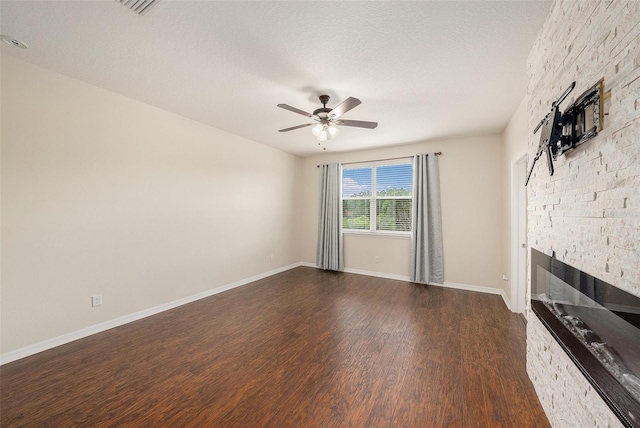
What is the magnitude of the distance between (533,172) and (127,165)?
4148 millimetres

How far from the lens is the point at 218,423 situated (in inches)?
62.3

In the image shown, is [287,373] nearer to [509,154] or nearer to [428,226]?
[428,226]

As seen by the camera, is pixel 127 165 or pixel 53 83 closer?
pixel 53 83

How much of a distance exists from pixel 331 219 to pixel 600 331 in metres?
4.53

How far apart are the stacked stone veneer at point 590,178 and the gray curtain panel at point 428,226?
8.69 feet

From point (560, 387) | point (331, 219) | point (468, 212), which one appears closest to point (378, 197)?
point (331, 219)

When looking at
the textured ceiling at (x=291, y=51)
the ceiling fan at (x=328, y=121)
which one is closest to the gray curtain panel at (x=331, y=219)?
the textured ceiling at (x=291, y=51)

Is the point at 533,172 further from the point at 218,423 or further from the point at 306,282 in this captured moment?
the point at 306,282

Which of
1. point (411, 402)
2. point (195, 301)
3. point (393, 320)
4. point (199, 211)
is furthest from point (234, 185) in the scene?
point (411, 402)

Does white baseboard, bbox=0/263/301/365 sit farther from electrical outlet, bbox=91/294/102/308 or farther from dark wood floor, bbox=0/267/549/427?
electrical outlet, bbox=91/294/102/308

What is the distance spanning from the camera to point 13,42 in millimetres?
1973

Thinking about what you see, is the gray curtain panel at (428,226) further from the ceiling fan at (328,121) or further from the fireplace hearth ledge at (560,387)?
the fireplace hearth ledge at (560,387)

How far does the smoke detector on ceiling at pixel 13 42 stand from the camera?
1.92 metres

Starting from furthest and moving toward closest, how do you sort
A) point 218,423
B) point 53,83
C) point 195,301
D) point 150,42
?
point 195,301
point 53,83
point 150,42
point 218,423
